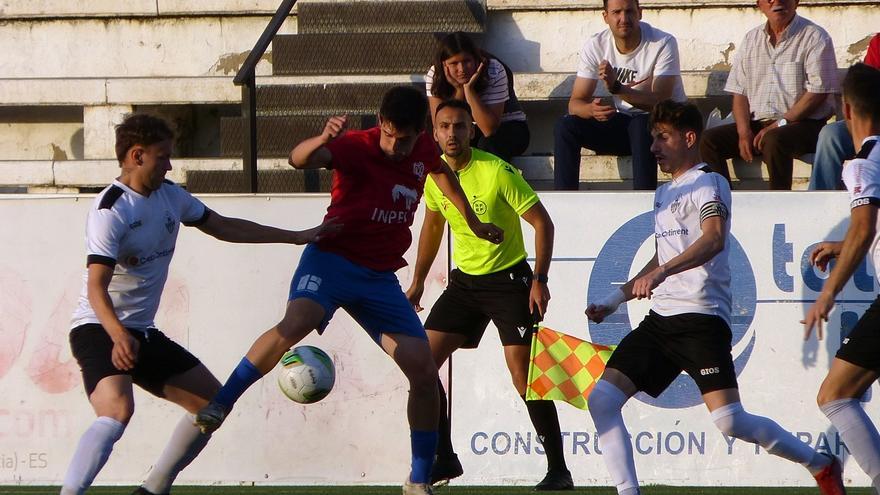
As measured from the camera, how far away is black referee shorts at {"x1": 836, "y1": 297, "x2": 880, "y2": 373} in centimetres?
621

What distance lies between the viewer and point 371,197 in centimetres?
709

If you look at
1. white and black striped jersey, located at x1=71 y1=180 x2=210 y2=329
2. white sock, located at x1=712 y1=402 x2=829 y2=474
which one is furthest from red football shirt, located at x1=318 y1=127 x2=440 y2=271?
white sock, located at x1=712 y1=402 x2=829 y2=474

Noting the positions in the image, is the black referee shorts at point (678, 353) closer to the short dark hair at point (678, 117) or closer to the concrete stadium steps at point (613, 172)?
the short dark hair at point (678, 117)

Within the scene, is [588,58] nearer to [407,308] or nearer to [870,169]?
[407,308]

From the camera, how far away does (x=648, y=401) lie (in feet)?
27.7

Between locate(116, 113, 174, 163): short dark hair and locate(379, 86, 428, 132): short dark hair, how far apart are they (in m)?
1.08

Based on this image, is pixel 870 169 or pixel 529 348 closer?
pixel 870 169

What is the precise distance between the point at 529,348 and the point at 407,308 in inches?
45.0

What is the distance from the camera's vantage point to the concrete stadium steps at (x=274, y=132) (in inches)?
454

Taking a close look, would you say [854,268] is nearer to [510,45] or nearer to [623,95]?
[623,95]

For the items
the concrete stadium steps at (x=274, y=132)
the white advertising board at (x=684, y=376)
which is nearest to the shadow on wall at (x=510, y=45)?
the concrete stadium steps at (x=274, y=132)

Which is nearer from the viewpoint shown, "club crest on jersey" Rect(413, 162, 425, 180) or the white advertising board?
"club crest on jersey" Rect(413, 162, 425, 180)

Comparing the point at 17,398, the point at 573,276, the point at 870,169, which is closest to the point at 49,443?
the point at 17,398

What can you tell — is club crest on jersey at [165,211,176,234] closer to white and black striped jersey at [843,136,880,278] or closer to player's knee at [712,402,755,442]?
player's knee at [712,402,755,442]
